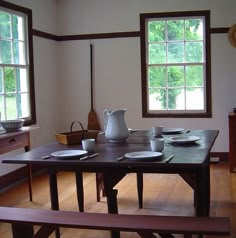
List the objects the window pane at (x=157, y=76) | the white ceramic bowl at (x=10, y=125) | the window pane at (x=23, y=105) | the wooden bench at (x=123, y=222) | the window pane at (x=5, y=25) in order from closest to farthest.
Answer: the wooden bench at (x=123, y=222)
the white ceramic bowl at (x=10, y=125)
the window pane at (x=5, y=25)
the window pane at (x=23, y=105)
the window pane at (x=157, y=76)

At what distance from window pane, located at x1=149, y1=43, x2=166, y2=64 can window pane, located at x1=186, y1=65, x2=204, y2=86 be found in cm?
41

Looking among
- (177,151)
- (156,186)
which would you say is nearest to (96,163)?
(177,151)

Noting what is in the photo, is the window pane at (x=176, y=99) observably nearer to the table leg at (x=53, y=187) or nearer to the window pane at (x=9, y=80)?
the window pane at (x=9, y=80)

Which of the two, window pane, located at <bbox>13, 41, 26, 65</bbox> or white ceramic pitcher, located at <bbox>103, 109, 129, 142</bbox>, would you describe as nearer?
white ceramic pitcher, located at <bbox>103, 109, 129, 142</bbox>

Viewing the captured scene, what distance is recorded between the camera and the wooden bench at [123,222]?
6.81 ft

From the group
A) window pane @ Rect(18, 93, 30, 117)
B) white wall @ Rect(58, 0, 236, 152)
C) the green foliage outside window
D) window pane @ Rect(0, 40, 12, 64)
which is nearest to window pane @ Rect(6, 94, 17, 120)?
window pane @ Rect(18, 93, 30, 117)

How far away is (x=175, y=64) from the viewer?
20.2 ft

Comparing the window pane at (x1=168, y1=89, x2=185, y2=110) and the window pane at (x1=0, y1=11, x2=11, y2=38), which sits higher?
the window pane at (x1=0, y1=11, x2=11, y2=38)

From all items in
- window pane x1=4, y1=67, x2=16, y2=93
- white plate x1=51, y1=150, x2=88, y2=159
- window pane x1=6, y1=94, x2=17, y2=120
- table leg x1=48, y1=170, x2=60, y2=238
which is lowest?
table leg x1=48, y1=170, x2=60, y2=238

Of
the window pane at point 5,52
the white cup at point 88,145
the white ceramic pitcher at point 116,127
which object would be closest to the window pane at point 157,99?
the window pane at point 5,52

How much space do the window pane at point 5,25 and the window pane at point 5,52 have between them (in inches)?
3.4

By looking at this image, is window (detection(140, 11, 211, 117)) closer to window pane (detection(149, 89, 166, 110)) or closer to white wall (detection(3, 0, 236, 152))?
window pane (detection(149, 89, 166, 110))

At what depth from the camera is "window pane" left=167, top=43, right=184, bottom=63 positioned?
612 cm

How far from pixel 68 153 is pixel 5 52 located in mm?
2704
